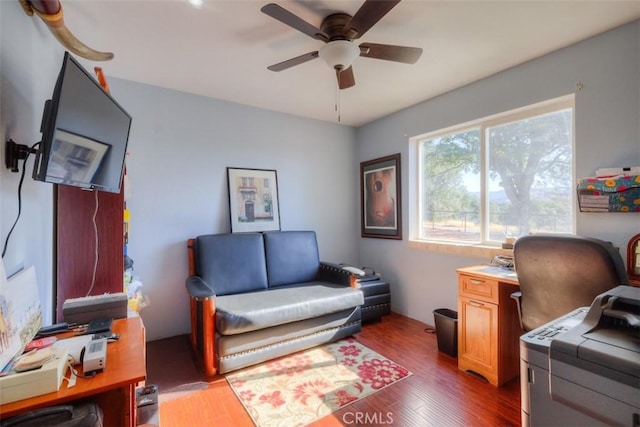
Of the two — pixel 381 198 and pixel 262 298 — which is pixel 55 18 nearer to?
pixel 262 298

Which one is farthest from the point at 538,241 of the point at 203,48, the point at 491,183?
the point at 203,48

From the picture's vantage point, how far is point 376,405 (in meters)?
1.80

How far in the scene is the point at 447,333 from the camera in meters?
2.43

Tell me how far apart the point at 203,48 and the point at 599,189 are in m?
2.91

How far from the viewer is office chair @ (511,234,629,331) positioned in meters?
1.37

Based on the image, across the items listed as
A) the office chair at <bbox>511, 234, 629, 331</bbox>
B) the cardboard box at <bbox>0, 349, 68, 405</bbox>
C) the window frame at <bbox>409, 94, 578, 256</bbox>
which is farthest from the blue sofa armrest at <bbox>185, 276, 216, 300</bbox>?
the window frame at <bbox>409, 94, 578, 256</bbox>

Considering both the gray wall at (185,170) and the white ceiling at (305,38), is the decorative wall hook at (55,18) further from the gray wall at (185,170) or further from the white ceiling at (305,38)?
the gray wall at (185,170)

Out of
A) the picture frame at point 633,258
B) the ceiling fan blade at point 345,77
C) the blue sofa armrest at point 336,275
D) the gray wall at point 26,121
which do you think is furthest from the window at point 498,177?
the gray wall at point 26,121

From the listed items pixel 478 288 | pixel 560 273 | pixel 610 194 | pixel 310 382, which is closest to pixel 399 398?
pixel 310 382

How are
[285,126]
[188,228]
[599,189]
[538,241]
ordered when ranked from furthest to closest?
[285,126], [188,228], [599,189], [538,241]

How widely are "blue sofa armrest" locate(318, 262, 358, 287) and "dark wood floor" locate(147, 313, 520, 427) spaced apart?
681 mm

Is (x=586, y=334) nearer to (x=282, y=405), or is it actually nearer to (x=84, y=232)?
(x=282, y=405)

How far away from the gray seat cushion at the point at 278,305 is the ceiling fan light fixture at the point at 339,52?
5.99 ft

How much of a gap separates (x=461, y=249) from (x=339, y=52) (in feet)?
6.88
